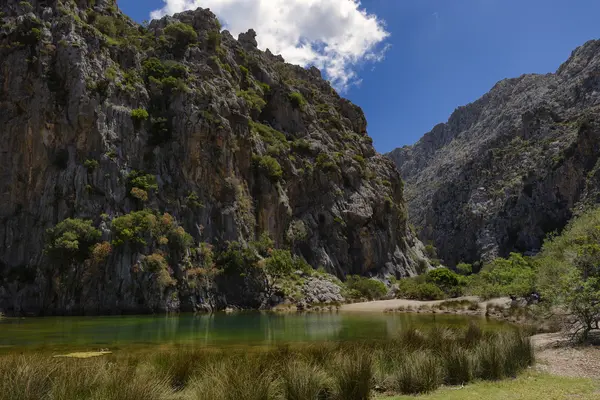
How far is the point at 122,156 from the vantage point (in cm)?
5038

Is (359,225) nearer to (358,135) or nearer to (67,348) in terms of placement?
(358,135)

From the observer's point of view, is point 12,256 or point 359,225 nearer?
point 12,256

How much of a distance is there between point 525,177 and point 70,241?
103669 millimetres

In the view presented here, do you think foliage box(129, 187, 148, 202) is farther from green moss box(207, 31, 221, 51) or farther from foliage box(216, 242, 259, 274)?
green moss box(207, 31, 221, 51)

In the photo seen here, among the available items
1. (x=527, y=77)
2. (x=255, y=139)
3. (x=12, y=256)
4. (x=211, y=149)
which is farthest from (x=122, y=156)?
(x=527, y=77)

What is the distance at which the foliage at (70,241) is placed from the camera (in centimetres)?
4115

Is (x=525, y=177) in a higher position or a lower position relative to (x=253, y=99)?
lower

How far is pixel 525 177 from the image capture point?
344 feet

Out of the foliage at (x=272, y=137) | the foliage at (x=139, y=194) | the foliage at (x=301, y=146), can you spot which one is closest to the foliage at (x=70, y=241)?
the foliage at (x=139, y=194)

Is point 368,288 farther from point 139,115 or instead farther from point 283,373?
point 283,373

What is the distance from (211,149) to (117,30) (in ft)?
82.2

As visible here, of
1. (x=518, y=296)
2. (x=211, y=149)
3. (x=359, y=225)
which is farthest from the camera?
(x=359, y=225)

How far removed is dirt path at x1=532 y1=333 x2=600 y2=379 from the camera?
37.7 ft

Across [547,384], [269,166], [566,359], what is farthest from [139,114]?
[547,384]
